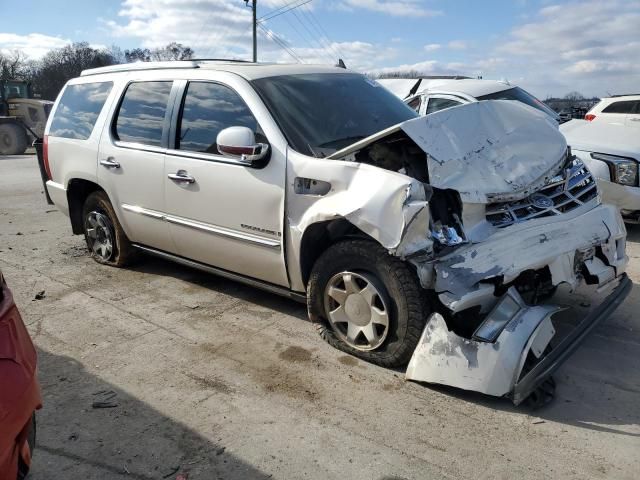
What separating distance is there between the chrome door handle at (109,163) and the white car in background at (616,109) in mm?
7530

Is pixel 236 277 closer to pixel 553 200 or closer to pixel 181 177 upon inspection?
pixel 181 177

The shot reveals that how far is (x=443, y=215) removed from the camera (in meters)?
3.17

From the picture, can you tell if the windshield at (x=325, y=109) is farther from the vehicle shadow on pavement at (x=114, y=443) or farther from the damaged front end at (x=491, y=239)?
the vehicle shadow on pavement at (x=114, y=443)

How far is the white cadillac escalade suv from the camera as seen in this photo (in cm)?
296

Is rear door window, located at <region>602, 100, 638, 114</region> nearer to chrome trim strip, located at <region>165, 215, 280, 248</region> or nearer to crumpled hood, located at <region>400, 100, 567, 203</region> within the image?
crumpled hood, located at <region>400, 100, 567, 203</region>

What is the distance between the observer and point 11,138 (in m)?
20.1

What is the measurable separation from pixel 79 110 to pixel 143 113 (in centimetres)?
115

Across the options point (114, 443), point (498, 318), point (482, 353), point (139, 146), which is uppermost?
point (139, 146)

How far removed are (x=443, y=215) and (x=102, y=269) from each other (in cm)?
375

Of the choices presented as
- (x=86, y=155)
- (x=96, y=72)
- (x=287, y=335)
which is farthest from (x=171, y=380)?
(x=96, y=72)

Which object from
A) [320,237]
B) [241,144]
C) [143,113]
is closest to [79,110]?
[143,113]

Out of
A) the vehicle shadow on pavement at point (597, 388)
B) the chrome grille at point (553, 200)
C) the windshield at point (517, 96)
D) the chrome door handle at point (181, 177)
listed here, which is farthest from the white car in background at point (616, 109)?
the chrome door handle at point (181, 177)

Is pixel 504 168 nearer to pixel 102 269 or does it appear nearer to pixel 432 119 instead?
pixel 432 119

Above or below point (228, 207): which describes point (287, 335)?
below
